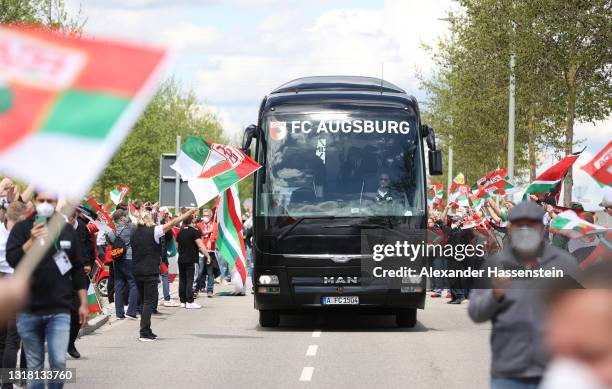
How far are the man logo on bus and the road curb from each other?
3.97 metres

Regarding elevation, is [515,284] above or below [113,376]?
above

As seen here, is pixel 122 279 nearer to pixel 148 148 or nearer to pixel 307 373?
pixel 307 373

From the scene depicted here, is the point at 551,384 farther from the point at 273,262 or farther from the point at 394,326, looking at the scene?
the point at 394,326

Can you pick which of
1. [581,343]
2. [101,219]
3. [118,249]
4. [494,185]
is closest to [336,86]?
[118,249]

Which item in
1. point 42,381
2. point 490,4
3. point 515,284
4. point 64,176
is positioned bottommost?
point 42,381

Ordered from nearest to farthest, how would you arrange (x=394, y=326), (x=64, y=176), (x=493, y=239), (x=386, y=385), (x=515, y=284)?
(x=64, y=176), (x=515, y=284), (x=386, y=385), (x=394, y=326), (x=493, y=239)

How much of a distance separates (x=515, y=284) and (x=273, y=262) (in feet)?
37.6

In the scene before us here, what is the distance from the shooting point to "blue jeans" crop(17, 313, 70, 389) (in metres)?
9.34

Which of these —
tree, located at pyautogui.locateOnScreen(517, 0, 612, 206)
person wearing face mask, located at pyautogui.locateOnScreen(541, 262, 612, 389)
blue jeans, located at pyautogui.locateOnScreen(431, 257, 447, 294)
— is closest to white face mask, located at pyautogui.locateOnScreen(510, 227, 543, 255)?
person wearing face mask, located at pyautogui.locateOnScreen(541, 262, 612, 389)

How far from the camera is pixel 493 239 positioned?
26359 millimetres

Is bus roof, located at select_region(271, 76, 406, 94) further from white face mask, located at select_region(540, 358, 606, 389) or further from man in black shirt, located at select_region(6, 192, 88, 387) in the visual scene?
white face mask, located at select_region(540, 358, 606, 389)

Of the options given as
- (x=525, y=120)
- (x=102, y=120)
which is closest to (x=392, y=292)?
(x=102, y=120)

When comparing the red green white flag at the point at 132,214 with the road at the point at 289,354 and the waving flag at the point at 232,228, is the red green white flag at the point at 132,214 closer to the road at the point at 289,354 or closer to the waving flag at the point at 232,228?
the waving flag at the point at 232,228

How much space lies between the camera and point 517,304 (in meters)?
7.03
